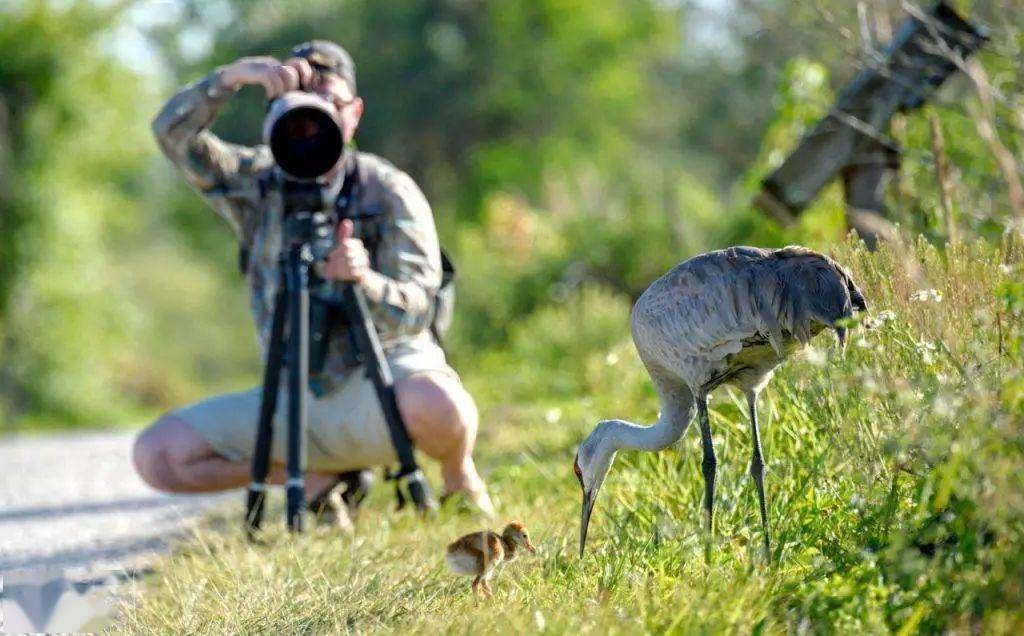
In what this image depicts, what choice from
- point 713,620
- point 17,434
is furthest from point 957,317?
point 17,434

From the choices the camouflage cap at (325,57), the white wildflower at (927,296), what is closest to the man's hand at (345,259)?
the camouflage cap at (325,57)

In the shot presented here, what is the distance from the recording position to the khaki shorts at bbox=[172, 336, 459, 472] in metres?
5.27

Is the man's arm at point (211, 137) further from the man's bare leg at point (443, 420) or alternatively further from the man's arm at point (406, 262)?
the man's bare leg at point (443, 420)

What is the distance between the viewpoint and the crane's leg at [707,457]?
3664 mm

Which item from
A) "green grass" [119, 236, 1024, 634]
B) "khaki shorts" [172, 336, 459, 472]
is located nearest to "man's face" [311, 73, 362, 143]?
"khaki shorts" [172, 336, 459, 472]

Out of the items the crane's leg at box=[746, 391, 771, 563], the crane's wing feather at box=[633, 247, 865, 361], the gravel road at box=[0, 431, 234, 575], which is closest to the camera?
the crane's wing feather at box=[633, 247, 865, 361]

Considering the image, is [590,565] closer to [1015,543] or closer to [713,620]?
[713,620]

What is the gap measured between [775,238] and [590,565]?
3.77 m

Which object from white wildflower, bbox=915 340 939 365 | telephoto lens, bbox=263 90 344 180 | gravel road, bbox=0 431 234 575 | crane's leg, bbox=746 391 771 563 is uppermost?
telephoto lens, bbox=263 90 344 180

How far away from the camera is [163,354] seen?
30.0m

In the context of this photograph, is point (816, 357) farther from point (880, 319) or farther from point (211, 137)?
point (211, 137)

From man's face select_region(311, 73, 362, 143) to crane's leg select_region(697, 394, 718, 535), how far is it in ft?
6.61

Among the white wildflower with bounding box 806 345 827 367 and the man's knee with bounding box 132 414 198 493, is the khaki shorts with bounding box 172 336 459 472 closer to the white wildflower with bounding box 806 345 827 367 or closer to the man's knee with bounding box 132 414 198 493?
the man's knee with bounding box 132 414 198 493

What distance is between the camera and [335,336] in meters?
5.35
